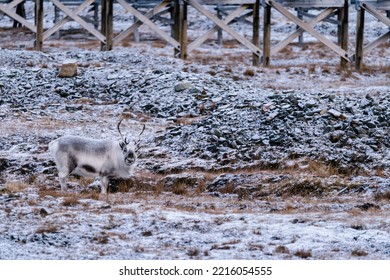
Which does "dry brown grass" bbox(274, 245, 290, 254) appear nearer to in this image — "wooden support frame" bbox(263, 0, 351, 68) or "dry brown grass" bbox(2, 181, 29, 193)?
"dry brown grass" bbox(2, 181, 29, 193)

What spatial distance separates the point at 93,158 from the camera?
16984mm

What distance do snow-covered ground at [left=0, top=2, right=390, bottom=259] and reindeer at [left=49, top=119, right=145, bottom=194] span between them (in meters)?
0.48

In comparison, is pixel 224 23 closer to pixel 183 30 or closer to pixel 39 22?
pixel 183 30

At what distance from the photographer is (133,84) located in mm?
26938

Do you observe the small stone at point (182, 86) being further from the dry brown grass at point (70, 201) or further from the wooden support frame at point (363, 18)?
the dry brown grass at point (70, 201)

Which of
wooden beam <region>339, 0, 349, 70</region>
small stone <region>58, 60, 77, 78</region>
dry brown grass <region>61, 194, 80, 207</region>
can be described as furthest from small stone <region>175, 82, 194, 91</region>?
dry brown grass <region>61, 194, 80, 207</region>

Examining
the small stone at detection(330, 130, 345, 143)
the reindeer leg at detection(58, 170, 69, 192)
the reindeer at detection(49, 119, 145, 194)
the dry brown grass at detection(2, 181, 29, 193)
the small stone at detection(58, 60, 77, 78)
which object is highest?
the reindeer at detection(49, 119, 145, 194)

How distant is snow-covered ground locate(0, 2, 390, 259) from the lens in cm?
1348

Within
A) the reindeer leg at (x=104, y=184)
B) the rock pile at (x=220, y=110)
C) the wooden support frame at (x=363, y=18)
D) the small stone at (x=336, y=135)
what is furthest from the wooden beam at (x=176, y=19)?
A: the reindeer leg at (x=104, y=184)

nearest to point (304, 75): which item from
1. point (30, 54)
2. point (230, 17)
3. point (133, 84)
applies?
point (230, 17)

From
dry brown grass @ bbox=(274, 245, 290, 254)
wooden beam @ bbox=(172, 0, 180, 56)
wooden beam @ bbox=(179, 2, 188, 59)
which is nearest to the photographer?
dry brown grass @ bbox=(274, 245, 290, 254)

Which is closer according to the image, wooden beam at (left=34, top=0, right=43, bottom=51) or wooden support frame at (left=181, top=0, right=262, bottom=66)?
wooden support frame at (left=181, top=0, right=262, bottom=66)

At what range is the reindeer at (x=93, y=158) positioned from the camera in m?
16.9
